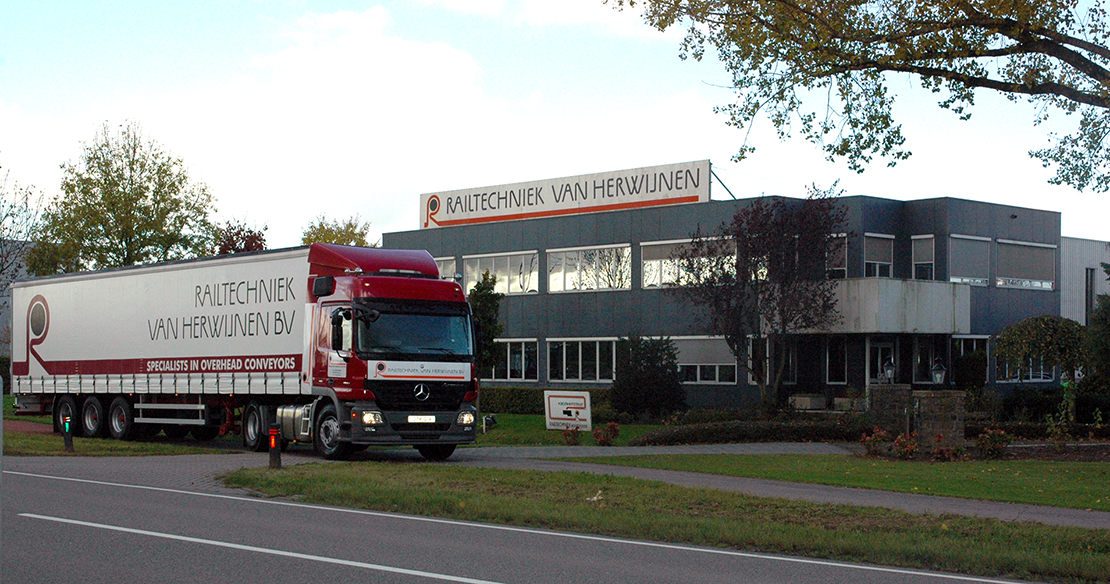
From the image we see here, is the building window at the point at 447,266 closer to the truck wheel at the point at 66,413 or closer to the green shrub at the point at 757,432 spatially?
the truck wheel at the point at 66,413

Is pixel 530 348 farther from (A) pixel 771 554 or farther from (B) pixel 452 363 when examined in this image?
(A) pixel 771 554

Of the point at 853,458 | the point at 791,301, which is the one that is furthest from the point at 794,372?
the point at 853,458

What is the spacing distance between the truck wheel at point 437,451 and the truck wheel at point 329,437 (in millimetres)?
1588

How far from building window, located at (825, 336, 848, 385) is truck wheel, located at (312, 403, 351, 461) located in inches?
860

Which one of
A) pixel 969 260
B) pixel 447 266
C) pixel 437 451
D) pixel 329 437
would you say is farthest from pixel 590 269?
pixel 329 437

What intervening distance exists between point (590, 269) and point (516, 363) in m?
5.21

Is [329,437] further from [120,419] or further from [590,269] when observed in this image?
[590,269]

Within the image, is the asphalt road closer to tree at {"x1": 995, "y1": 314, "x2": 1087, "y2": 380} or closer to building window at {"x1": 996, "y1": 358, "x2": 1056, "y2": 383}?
tree at {"x1": 995, "y1": 314, "x2": 1087, "y2": 380}

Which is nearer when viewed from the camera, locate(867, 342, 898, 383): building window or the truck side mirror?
the truck side mirror

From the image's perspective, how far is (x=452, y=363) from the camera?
854 inches

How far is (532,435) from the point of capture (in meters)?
29.6

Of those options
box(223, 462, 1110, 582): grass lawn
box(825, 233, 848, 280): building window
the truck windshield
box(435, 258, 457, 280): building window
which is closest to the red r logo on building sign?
box(435, 258, 457, 280): building window

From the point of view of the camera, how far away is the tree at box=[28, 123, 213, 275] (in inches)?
1810

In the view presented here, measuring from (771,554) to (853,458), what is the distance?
42.3ft
